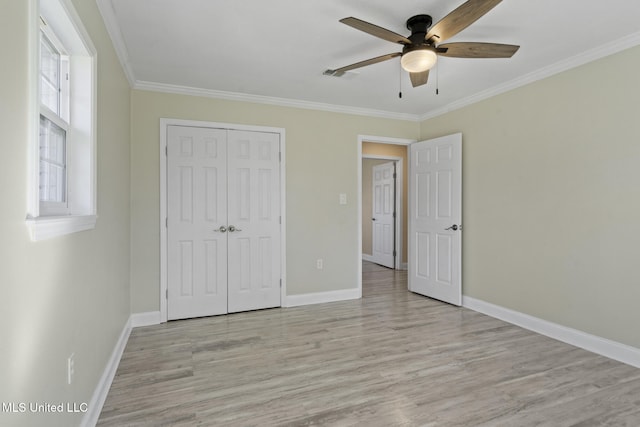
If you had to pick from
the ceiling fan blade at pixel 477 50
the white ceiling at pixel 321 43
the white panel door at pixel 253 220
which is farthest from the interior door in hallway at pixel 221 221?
the ceiling fan blade at pixel 477 50

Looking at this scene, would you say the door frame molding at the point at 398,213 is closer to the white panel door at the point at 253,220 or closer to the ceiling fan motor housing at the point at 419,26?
the white panel door at the point at 253,220

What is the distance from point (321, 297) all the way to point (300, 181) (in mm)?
1482

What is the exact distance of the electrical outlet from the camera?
147 centimetres

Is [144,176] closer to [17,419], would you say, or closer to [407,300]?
[17,419]

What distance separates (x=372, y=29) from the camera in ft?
6.55

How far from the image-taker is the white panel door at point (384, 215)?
6.66 meters

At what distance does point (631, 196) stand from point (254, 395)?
10.3 ft

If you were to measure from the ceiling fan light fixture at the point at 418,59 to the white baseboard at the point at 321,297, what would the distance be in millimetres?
2852

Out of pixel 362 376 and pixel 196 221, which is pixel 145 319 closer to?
pixel 196 221

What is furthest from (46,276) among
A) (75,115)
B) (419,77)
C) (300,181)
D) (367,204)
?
(367,204)

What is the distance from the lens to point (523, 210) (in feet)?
11.0

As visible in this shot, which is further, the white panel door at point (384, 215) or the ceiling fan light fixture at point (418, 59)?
the white panel door at point (384, 215)

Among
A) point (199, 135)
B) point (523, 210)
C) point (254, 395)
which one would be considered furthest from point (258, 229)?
point (523, 210)

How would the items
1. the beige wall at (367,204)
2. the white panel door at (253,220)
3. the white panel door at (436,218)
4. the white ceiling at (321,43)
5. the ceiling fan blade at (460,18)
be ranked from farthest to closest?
1. the beige wall at (367,204)
2. the white panel door at (436,218)
3. the white panel door at (253,220)
4. the white ceiling at (321,43)
5. the ceiling fan blade at (460,18)
